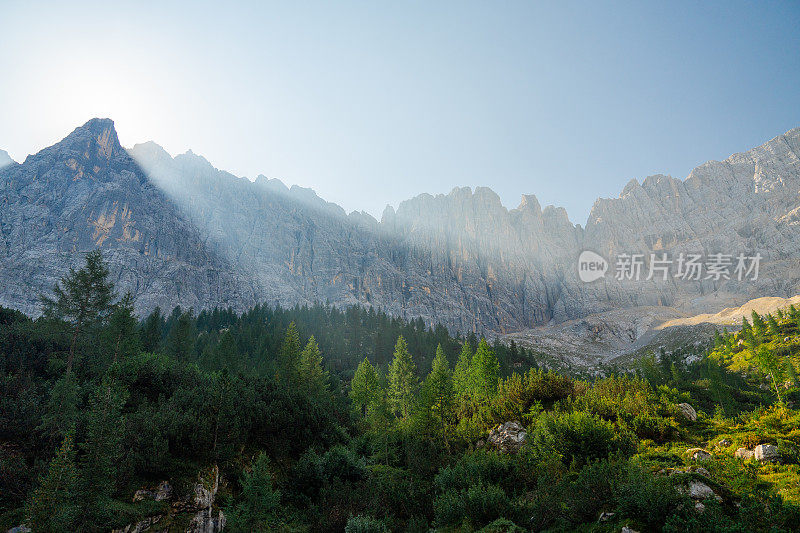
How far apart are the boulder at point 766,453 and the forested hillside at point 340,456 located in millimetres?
59

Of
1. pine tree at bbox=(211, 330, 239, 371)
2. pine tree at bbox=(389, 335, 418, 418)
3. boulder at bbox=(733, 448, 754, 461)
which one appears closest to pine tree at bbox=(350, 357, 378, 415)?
pine tree at bbox=(389, 335, 418, 418)

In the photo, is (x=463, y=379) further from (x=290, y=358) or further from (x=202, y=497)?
(x=202, y=497)

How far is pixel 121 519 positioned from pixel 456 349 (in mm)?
89389

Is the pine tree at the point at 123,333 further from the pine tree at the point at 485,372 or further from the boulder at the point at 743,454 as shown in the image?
the boulder at the point at 743,454

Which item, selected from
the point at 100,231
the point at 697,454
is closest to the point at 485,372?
the point at 697,454

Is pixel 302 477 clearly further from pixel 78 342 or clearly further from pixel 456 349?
pixel 456 349

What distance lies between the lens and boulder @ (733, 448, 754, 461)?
1370 centimetres

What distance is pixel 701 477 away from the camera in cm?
1004

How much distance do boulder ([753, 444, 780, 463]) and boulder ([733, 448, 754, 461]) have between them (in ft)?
0.57

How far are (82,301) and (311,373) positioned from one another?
27.8 meters

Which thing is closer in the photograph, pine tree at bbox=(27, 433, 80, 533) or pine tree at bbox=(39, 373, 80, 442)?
pine tree at bbox=(27, 433, 80, 533)

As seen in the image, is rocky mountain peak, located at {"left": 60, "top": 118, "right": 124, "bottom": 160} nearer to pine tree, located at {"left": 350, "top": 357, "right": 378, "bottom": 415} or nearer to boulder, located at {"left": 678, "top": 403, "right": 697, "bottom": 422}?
pine tree, located at {"left": 350, "top": 357, "right": 378, "bottom": 415}

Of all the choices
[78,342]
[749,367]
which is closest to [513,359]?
[749,367]

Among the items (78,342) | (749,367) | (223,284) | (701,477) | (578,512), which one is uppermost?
(223,284)
